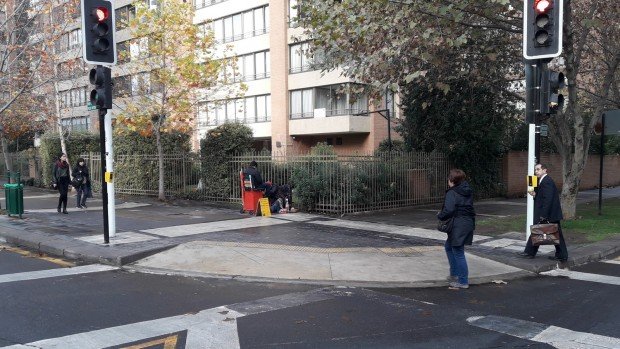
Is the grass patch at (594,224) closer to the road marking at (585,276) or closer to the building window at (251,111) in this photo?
the road marking at (585,276)

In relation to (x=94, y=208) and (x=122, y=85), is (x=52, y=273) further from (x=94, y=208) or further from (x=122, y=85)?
(x=122, y=85)

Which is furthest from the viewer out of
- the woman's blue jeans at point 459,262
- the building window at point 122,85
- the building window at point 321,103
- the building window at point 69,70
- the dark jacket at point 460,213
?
the building window at point 321,103

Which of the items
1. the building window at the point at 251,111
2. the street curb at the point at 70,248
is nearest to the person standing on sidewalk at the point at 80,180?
the street curb at the point at 70,248

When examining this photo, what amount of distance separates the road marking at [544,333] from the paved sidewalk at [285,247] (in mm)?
1964

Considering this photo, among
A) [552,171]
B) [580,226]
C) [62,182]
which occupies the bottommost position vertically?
[580,226]

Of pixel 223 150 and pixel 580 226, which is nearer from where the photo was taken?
pixel 580 226

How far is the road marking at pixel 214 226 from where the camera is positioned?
12066 mm

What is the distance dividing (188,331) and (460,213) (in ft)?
14.0

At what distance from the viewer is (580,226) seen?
13180 millimetres

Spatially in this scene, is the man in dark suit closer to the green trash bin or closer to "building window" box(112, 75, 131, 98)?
the green trash bin

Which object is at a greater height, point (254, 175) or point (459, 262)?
point (254, 175)

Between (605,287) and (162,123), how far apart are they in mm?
15402

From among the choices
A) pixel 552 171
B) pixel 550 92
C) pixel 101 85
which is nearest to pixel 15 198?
pixel 101 85

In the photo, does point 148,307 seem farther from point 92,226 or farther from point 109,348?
point 92,226
